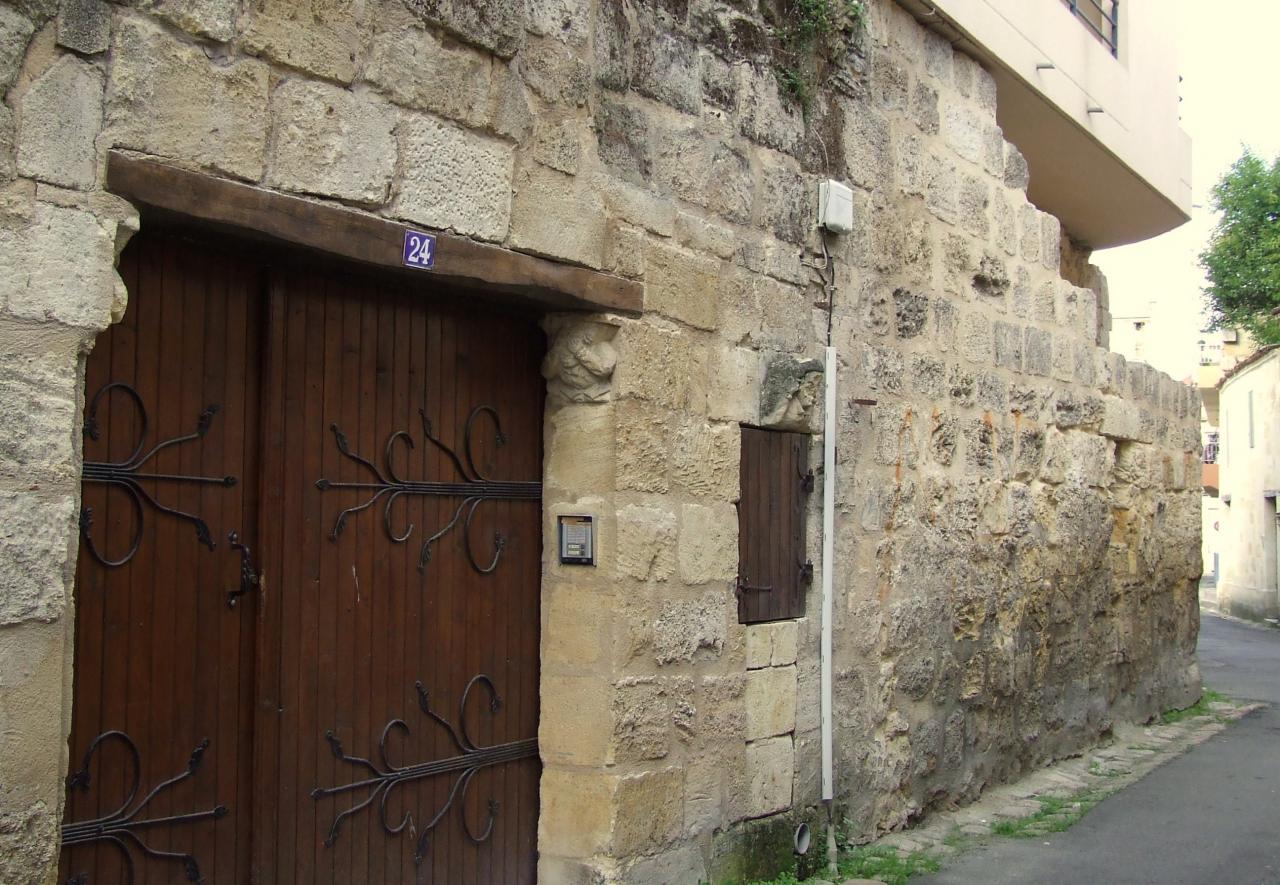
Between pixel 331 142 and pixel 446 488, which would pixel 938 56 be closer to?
pixel 446 488

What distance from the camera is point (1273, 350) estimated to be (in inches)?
755

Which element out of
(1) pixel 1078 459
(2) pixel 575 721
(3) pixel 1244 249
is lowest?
(2) pixel 575 721

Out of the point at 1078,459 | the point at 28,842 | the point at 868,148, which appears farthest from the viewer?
the point at 1078,459

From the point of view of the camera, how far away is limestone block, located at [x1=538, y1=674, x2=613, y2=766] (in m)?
3.78

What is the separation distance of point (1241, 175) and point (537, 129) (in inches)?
871

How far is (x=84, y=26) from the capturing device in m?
2.58

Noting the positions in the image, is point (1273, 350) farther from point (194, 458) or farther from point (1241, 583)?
point (194, 458)

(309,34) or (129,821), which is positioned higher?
(309,34)

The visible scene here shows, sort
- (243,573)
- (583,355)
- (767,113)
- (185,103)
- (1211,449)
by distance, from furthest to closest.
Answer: (1211,449)
(767,113)
(583,355)
(243,573)
(185,103)

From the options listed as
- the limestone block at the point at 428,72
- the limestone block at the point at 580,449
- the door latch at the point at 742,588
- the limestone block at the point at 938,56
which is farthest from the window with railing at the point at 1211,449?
the limestone block at the point at 428,72

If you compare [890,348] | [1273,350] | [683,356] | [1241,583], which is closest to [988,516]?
[890,348]

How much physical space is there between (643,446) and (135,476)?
152 cm

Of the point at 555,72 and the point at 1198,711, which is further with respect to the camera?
the point at 1198,711

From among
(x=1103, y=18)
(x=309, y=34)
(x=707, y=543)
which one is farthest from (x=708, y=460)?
(x=1103, y=18)
